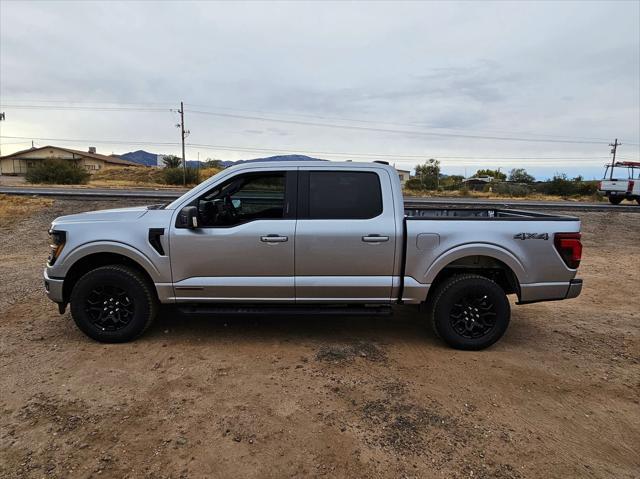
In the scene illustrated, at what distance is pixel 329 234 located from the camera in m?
4.33

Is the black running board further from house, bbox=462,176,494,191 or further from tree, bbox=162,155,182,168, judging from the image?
tree, bbox=162,155,182,168

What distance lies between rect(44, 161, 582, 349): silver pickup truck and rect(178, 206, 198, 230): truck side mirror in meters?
0.01

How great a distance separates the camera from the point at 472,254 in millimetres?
4391

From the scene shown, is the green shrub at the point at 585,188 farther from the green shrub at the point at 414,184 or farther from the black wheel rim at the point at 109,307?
the black wheel rim at the point at 109,307

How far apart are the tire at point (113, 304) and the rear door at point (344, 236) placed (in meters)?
1.55

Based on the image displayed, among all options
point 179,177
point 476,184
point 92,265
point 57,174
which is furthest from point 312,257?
point 476,184

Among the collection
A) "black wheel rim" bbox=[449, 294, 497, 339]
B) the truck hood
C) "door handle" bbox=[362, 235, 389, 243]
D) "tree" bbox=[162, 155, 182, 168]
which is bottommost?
"black wheel rim" bbox=[449, 294, 497, 339]

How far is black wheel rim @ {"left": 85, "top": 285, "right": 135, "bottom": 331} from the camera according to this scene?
4.46 m

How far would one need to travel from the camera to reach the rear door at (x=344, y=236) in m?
4.34

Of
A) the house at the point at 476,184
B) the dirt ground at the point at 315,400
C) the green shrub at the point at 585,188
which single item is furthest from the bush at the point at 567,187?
the dirt ground at the point at 315,400

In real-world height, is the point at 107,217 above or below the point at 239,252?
above

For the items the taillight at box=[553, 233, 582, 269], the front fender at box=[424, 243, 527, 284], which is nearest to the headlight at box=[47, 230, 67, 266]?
the front fender at box=[424, 243, 527, 284]

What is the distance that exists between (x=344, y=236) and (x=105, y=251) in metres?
2.35

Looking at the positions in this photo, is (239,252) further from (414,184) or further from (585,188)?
(414,184)
